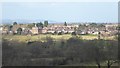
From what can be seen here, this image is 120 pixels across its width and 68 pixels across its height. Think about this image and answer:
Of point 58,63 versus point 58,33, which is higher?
point 58,33

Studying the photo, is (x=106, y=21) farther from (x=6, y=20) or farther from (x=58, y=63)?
(x=6, y=20)

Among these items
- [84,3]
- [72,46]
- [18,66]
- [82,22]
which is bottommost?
[18,66]

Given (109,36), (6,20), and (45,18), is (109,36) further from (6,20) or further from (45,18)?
(6,20)

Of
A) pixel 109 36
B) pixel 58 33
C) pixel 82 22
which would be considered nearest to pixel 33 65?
pixel 58 33

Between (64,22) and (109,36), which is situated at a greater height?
(64,22)

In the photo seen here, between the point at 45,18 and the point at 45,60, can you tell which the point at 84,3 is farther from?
the point at 45,60

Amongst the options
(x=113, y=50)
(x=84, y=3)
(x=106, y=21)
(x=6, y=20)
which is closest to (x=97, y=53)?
(x=113, y=50)

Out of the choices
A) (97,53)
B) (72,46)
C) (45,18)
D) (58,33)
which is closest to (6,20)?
(45,18)
